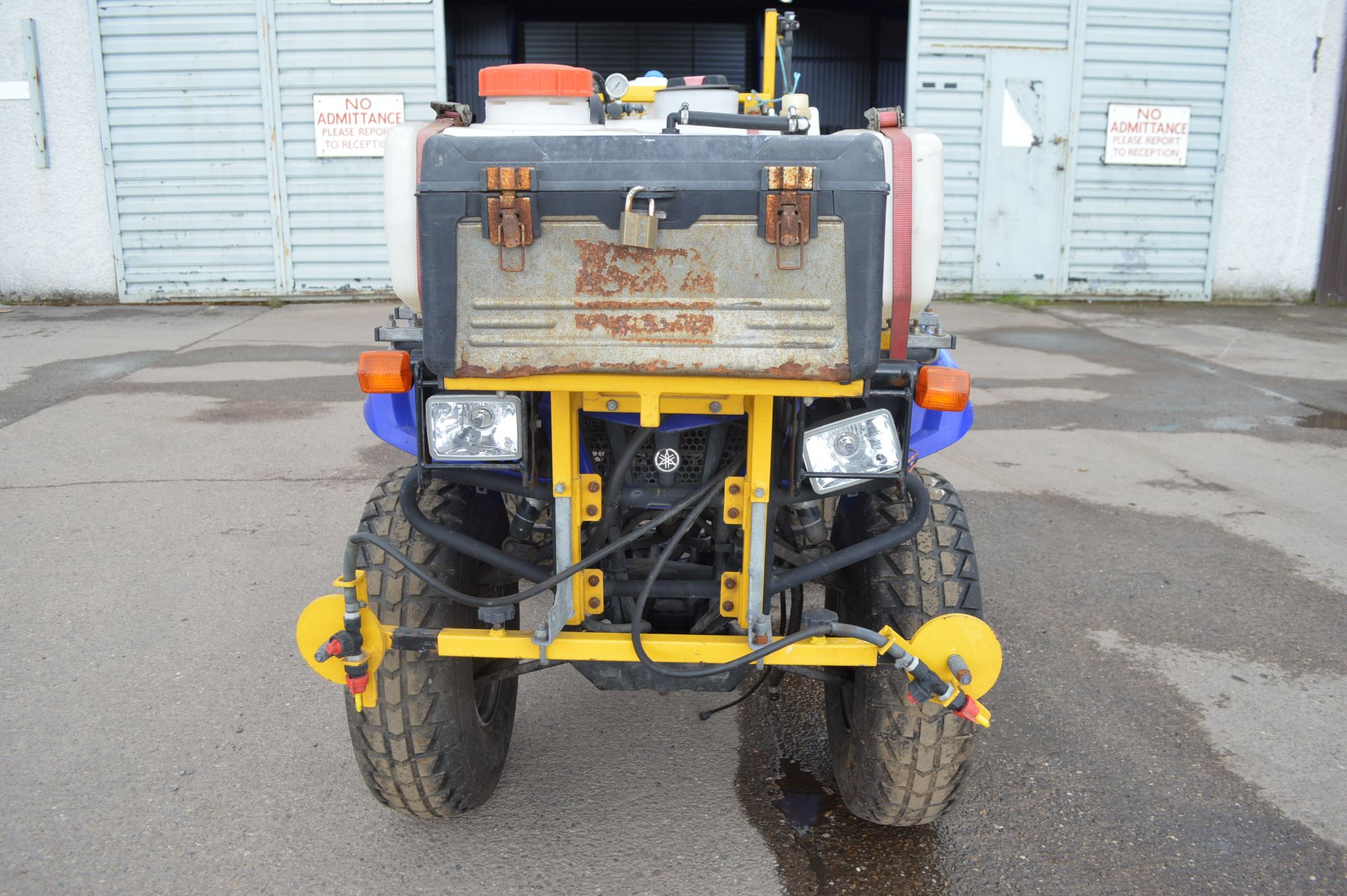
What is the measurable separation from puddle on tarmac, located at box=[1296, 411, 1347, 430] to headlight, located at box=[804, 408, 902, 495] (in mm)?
6217

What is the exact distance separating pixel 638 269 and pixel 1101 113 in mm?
11820

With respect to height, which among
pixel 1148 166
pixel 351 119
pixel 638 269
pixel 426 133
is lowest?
pixel 638 269

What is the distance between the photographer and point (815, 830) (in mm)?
2963

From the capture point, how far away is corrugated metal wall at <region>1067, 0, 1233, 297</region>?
12.2m

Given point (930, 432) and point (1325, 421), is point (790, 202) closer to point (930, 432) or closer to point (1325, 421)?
point (930, 432)

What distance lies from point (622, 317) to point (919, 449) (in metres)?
1.10

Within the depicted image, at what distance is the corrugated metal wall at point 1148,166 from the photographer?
12.2 metres

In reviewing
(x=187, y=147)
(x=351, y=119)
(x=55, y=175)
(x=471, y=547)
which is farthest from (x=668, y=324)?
(x=55, y=175)

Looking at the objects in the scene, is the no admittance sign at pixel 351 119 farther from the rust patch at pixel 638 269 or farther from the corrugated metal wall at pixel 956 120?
the rust patch at pixel 638 269

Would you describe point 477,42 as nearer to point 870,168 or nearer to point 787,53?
point 787,53

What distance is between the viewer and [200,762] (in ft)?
10.7

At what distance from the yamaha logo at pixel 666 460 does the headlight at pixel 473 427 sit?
1.11 feet

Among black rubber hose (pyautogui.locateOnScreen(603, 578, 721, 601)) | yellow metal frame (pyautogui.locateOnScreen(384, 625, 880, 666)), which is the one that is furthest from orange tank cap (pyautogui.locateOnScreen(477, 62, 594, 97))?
yellow metal frame (pyautogui.locateOnScreen(384, 625, 880, 666))

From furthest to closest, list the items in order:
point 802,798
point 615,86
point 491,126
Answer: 1. point 615,86
2. point 802,798
3. point 491,126
